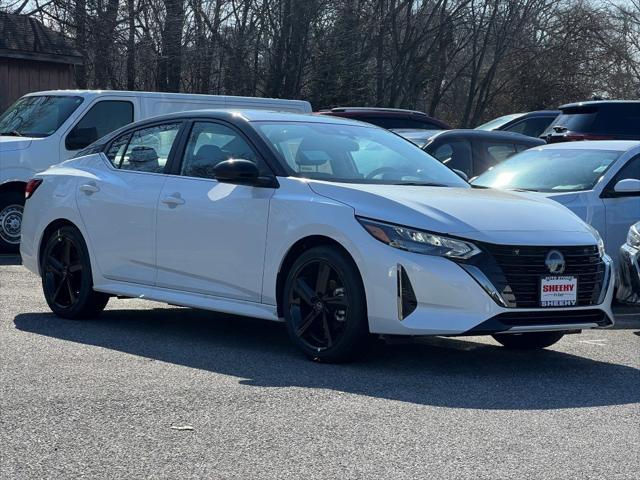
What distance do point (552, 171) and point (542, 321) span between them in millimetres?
4223

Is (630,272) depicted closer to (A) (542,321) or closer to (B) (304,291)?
(A) (542,321)

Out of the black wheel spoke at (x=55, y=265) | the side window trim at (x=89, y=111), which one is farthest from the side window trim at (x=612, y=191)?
the side window trim at (x=89, y=111)

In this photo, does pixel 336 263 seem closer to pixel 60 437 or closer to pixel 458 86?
pixel 60 437

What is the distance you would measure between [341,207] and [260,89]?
23695 mm

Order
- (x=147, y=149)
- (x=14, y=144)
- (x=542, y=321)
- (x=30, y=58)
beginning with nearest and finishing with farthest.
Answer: (x=542, y=321), (x=147, y=149), (x=14, y=144), (x=30, y=58)

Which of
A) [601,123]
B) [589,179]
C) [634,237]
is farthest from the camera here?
[601,123]

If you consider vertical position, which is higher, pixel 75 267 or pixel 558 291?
pixel 558 291

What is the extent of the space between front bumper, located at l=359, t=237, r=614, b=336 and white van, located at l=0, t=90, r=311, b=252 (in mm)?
7954

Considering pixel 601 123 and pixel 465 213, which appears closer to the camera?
pixel 465 213

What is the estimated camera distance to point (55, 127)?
1459 cm

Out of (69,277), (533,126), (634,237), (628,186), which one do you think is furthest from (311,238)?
(533,126)

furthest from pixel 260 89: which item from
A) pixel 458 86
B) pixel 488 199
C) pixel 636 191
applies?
pixel 488 199

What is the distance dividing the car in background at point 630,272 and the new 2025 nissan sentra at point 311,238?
1.40m

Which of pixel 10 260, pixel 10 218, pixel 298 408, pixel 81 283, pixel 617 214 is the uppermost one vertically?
pixel 617 214
